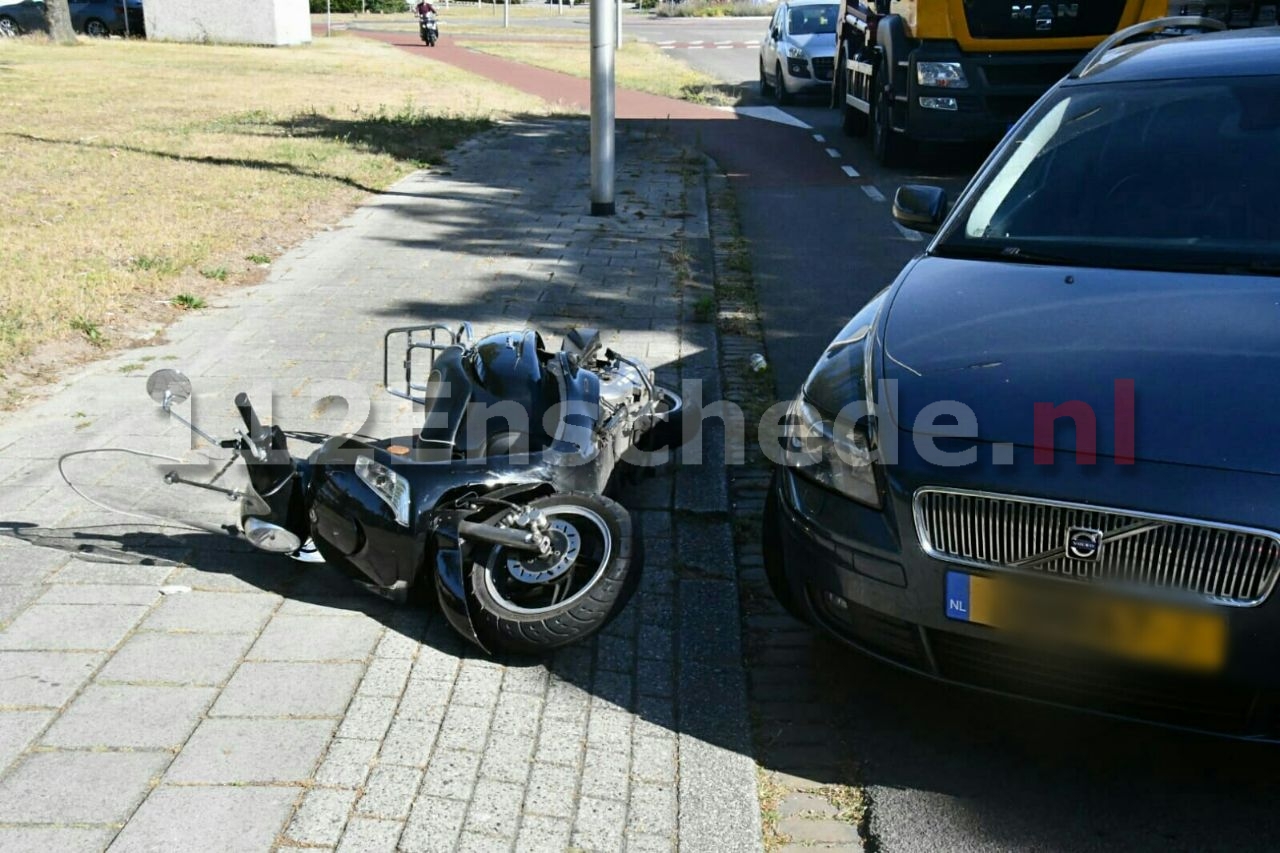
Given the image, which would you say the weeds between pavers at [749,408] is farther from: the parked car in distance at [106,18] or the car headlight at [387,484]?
the parked car in distance at [106,18]

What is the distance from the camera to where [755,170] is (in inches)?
556

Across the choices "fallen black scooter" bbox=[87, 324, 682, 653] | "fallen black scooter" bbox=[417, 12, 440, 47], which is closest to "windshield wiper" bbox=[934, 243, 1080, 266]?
"fallen black scooter" bbox=[87, 324, 682, 653]

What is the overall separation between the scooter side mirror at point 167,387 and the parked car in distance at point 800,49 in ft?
58.0

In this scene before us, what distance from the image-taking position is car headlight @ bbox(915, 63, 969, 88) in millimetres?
12539

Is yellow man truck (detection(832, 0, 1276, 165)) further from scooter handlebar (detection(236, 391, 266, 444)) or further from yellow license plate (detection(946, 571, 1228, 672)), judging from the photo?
yellow license plate (detection(946, 571, 1228, 672))

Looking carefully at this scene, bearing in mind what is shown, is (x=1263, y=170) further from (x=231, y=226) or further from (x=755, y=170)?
(x=755, y=170)

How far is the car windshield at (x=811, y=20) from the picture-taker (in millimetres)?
21625

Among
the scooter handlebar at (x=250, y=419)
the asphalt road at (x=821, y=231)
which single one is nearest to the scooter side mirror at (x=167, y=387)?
the scooter handlebar at (x=250, y=419)

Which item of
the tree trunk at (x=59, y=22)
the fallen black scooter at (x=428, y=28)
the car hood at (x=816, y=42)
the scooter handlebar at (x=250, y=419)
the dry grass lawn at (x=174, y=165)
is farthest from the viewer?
the fallen black scooter at (x=428, y=28)

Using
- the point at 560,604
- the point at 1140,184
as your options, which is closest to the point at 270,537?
the point at 560,604

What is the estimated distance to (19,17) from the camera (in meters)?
35.5

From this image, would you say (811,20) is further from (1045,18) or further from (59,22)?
(59,22)

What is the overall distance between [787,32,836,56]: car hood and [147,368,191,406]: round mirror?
718 inches

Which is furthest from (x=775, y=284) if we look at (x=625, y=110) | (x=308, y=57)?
(x=308, y=57)
